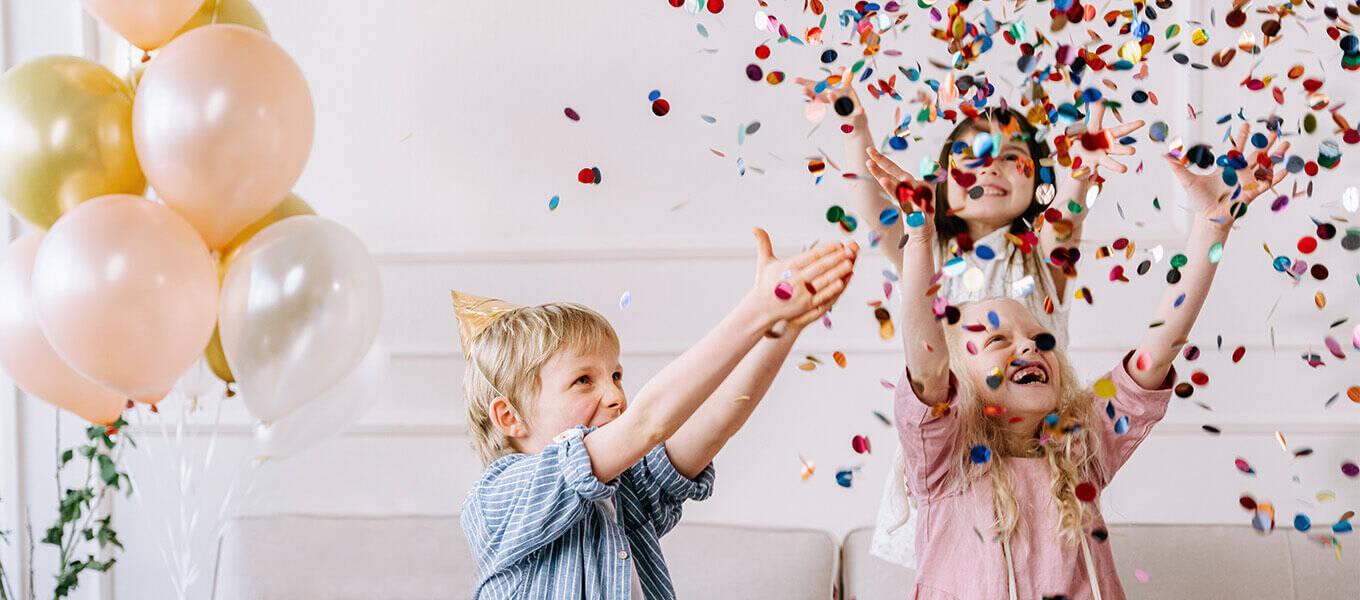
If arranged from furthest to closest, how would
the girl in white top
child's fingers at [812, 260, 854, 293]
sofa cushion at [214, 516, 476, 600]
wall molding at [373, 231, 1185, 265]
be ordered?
wall molding at [373, 231, 1185, 265] < sofa cushion at [214, 516, 476, 600] < the girl in white top < child's fingers at [812, 260, 854, 293]

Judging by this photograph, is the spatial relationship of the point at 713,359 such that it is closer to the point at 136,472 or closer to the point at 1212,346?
the point at 1212,346

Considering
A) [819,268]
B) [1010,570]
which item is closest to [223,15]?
[819,268]

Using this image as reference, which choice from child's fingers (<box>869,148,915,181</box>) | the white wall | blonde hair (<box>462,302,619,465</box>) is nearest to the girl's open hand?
child's fingers (<box>869,148,915,181</box>)

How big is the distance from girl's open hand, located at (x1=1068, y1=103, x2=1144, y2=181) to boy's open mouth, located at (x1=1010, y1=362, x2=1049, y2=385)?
0.88 feet

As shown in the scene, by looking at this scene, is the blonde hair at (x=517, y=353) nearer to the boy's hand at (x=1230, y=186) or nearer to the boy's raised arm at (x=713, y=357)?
the boy's raised arm at (x=713, y=357)

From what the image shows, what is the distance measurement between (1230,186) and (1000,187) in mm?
330

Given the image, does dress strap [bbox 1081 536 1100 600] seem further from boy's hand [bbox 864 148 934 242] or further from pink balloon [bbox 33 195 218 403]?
pink balloon [bbox 33 195 218 403]

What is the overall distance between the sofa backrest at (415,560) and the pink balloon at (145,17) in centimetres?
91

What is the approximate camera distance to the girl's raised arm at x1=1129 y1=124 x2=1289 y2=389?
4.91 ft

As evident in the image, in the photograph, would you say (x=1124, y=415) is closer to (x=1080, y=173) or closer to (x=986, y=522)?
(x=986, y=522)

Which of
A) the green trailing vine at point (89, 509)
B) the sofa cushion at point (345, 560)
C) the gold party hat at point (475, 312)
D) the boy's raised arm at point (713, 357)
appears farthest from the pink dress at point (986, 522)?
the green trailing vine at point (89, 509)

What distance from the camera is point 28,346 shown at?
1852mm

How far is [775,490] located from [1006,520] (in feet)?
2.61

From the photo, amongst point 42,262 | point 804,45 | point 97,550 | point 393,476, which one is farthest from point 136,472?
point 804,45
